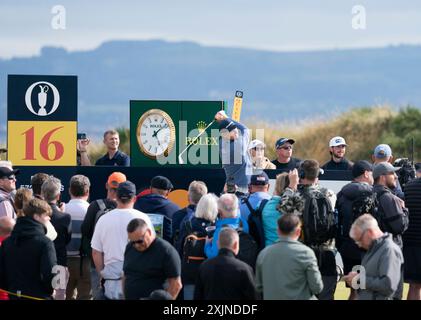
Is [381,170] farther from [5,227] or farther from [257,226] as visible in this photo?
[5,227]

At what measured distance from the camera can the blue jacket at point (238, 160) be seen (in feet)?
43.2

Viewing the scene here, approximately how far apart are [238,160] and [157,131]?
2.09 meters

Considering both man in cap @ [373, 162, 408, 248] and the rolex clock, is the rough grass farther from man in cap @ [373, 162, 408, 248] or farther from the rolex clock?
man in cap @ [373, 162, 408, 248]

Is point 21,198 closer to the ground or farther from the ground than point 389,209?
farther from the ground

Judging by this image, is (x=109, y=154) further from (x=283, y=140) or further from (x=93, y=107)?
(x=93, y=107)

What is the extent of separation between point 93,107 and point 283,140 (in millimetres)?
130835

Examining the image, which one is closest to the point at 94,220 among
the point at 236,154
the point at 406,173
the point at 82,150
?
the point at 236,154

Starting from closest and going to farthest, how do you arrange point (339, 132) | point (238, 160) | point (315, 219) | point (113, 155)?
1. point (315, 219)
2. point (238, 160)
3. point (113, 155)
4. point (339, 132)

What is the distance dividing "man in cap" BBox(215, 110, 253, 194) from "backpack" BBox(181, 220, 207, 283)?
2054 mm

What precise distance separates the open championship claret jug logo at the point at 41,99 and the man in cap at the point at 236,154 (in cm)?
228

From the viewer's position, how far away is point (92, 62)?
155500 millimetres

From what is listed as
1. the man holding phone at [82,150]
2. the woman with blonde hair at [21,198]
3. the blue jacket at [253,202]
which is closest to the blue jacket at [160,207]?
the blue jacket at [253,202]

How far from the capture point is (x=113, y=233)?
1080 cm

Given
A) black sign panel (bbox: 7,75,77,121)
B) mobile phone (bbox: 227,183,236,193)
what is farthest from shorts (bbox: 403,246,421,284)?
black sign panel (bbox: 7,75,77,121)
